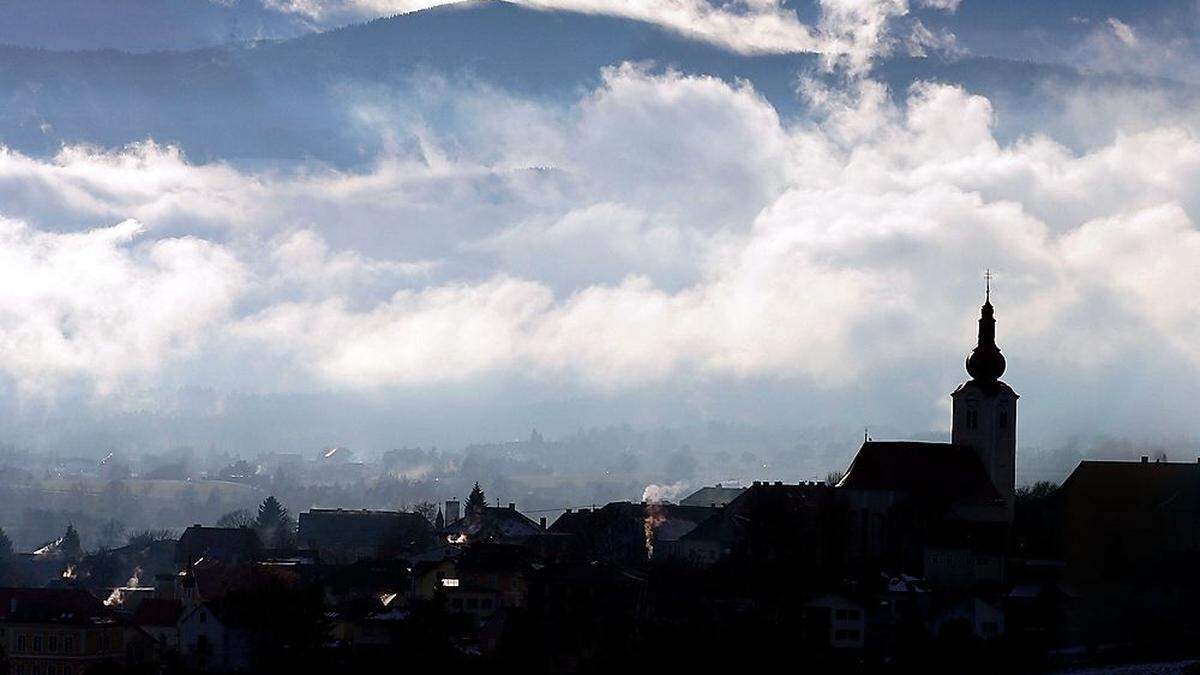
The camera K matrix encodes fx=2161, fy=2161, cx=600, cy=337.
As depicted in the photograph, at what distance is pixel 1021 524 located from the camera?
104 meters

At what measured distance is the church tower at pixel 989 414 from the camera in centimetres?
11175

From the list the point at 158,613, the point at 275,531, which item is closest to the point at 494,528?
the point at 158,613

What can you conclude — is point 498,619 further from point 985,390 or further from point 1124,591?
point 985,390

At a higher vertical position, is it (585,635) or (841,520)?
(841,520)

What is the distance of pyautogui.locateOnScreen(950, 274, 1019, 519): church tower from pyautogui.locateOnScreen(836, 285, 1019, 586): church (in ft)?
0.17

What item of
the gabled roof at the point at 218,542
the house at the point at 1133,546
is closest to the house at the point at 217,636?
the house at the point at 1133,546

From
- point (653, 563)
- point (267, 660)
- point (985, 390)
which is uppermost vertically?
point (985, 390)

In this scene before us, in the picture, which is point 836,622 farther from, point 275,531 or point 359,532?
point 275,531

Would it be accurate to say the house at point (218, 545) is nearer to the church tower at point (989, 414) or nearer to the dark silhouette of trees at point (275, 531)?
the dark silhouette of trees at point (275, 531)

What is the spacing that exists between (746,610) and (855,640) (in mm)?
4167

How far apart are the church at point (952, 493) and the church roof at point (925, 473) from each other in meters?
0.05

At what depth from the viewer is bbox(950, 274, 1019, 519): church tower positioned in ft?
367

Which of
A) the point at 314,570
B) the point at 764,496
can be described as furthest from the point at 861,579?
the point at 314,570

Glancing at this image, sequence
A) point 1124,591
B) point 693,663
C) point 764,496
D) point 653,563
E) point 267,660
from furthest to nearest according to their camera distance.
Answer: point 764,496 → point 653,563 → point 1124,591 → point 267,660 → point 693,663
